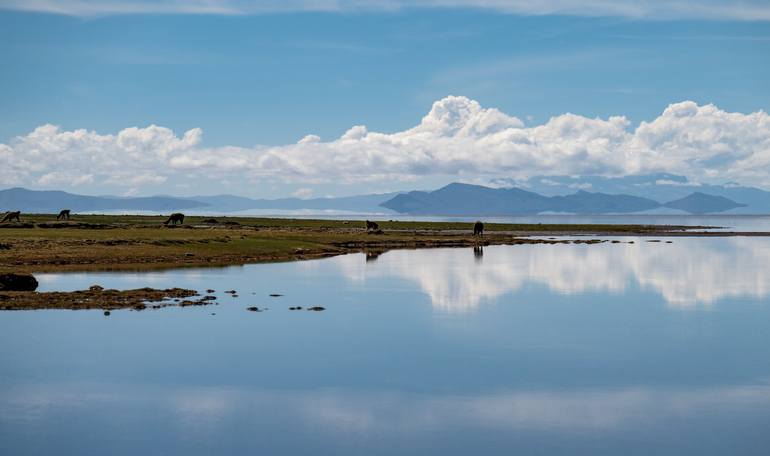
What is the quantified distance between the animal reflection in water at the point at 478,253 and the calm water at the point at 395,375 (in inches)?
1164

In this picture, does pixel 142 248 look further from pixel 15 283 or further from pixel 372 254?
pixel 372 254

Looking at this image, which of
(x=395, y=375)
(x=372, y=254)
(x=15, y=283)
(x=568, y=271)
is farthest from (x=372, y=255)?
(x=395, y=375)

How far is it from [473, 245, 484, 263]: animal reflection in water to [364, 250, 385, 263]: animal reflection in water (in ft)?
34.3

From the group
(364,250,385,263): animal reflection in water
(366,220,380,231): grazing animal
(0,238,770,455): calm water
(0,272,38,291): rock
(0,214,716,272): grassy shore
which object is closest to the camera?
(0,238,770,455): calm water

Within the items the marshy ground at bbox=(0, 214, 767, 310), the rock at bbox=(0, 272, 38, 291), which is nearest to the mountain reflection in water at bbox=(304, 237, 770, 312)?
the marshy ground at bbox=(0, 214, 767, 310)

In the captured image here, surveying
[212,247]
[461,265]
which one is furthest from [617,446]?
[212,247]

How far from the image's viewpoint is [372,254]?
85.0 meters

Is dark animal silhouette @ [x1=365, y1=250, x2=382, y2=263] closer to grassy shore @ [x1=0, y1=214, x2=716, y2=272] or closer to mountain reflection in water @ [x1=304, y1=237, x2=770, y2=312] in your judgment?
mountain reflection in water @ [x1=304, y1=237, x2=770, y2=312]

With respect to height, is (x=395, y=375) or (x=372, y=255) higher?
(x=372, y=255)

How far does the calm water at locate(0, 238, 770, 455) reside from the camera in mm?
19516

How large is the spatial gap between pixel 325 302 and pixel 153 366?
698 inches

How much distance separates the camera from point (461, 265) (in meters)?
70.2

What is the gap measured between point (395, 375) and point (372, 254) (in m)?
58.8

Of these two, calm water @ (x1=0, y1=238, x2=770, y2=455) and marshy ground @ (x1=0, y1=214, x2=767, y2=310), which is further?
marshy ground @ (x1=0, y1=214, x2=767, y2=310)
